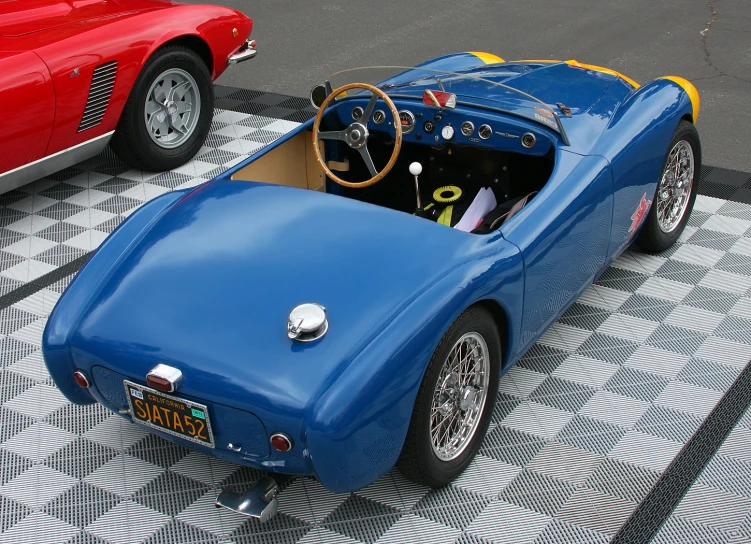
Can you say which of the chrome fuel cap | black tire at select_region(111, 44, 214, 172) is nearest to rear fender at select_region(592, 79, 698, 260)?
the chrome fuel cap

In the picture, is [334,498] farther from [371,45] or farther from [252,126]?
[371,45]

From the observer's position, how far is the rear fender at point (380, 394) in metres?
2.68

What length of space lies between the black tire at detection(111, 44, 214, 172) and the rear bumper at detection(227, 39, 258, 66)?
0.30m

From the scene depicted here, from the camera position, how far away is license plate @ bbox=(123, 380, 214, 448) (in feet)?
9.45

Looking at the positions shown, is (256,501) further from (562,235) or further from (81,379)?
(562,235)

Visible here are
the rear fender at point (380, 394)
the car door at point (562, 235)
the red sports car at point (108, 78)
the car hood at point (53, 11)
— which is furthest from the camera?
the car hood at point (53, 11)

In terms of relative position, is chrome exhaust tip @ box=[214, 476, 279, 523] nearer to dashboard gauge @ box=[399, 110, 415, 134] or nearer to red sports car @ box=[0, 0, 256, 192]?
dashboard gauge @ box=[399, 110, 415, 134]

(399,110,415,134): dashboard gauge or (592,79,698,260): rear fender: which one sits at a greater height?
(399,110,415,134): dashboard gauge

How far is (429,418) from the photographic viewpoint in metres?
3.01

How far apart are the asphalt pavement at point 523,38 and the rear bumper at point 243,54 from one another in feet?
2.67

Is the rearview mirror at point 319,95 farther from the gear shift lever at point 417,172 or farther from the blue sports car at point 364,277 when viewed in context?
the gear shift lever at point 417,172

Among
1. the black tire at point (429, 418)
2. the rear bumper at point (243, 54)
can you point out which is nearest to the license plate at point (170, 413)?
the black tire at point (429, 418)

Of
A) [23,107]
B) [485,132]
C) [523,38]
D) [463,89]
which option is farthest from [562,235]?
[523,38]

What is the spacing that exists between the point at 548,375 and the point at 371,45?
4926mm
